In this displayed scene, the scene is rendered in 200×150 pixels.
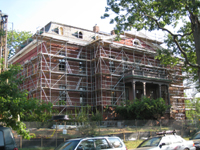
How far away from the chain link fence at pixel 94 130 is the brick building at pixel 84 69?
25.8ft

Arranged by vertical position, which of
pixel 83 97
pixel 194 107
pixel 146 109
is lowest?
pixel 194 107

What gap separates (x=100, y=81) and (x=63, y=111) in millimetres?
6919

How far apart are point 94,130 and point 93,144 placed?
10418 mm

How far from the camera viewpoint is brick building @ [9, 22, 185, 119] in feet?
107

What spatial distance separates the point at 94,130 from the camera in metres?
19.6

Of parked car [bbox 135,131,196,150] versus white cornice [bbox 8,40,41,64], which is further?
white cornice [bbox 8,40,41,64]

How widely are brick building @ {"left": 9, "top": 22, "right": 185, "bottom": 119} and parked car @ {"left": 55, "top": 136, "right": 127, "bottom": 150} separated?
70.0 ft

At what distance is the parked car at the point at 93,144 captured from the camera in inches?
354

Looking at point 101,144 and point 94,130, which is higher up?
point 101,144

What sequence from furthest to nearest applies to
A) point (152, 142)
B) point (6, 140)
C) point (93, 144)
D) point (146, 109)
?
point (146, 109), point (152, 142), point (93, 144), point (6, 140)

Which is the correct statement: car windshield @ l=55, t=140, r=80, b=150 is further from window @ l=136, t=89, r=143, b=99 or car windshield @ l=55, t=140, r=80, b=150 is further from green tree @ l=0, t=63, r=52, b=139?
window @ l=136, t=89, r=143, b=99

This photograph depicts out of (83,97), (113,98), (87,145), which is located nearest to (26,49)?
(83,97)

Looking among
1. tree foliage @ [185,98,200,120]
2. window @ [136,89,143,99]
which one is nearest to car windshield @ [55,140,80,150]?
tree foliage @ [185,98,200,120]

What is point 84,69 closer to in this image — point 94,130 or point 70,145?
point 94,130
